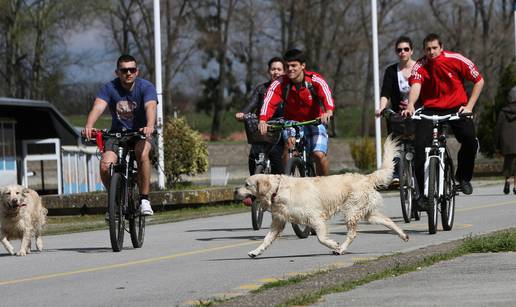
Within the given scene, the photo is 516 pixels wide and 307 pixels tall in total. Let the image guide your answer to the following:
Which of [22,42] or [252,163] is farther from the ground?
[22,42]

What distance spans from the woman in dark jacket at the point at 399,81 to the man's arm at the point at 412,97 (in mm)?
1684

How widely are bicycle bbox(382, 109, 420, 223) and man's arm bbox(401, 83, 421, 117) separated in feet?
4.35

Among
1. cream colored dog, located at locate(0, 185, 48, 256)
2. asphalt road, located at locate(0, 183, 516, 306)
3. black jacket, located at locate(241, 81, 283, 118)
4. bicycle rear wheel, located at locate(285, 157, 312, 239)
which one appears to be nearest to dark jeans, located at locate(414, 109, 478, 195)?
asphalt road, located at locate(0, 183, 516, 306)

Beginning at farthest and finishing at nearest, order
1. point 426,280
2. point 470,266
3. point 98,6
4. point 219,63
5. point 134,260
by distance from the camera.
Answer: point 219,63, point 98,6, point 134,260, point 470,266, point 426,280

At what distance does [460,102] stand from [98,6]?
56647mm

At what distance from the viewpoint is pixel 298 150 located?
13531 mm

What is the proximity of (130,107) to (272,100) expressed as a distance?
5.08ft

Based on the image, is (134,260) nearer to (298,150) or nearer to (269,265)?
(269,265)

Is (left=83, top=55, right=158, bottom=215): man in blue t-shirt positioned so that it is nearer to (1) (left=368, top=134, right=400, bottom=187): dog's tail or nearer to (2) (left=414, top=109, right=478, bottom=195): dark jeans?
(1) (left=368, top=134, right=400, bottom=187): dog's tail

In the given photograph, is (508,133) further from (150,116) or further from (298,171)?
(150,116)

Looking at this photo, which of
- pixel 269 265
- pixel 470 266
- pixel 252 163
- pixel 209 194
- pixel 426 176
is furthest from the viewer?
pixel 209 194

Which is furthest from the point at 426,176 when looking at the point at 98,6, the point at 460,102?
the point at 98,6

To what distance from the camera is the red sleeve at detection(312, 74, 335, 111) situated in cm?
1306

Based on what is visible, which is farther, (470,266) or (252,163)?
(252,163)
